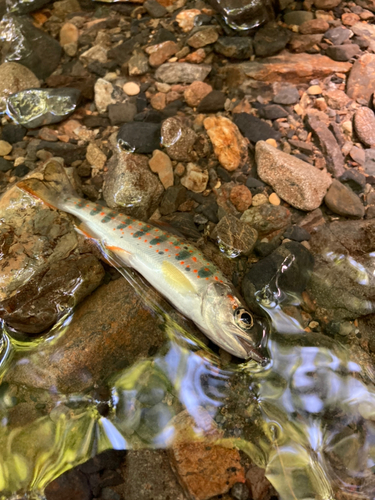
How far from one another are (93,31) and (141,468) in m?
5.56

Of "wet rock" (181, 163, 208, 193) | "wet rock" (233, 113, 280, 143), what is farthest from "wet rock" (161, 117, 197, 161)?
"wet rock" (233, 113, 280, 143)

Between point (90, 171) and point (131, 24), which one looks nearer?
point (90, 171)

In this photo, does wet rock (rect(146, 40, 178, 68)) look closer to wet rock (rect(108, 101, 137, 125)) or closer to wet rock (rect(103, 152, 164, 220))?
wet rock (rect(108, 101, 137, 125))

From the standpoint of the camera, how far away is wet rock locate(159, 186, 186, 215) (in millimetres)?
3797

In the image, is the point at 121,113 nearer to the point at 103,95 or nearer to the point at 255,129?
the point at 103,95

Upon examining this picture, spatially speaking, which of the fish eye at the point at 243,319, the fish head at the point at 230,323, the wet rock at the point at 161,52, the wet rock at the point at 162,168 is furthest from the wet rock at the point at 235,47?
the fish eye at the point at 243,319

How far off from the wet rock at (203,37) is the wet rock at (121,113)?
1307 mm

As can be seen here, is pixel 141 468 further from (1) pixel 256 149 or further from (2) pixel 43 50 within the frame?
(2) pixel 43 50

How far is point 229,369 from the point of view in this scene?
2986mm

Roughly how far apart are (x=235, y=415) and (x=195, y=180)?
2.47 meters

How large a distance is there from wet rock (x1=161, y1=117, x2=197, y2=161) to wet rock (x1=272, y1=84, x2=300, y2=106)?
1303 millimetres

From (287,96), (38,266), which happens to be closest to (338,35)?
(287,96)

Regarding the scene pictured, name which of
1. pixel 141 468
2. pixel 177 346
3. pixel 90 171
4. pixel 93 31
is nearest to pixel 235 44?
pixel 93 31

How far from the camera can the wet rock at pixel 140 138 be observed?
4.00 m
